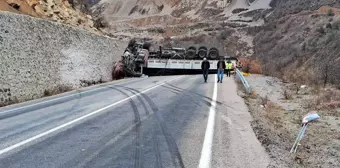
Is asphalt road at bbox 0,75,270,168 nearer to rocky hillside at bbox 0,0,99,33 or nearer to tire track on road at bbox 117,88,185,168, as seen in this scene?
tire track on road at bbox 117,88,185,168

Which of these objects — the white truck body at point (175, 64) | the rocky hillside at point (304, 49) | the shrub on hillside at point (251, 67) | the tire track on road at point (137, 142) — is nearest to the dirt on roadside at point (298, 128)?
the tire track on road at point (137, 142)

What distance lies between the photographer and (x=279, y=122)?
1173cm

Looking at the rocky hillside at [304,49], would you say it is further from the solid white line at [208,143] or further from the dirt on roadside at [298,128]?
the solid white line at [208,143]

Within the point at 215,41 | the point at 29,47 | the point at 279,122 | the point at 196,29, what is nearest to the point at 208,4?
→ the point at 196,29

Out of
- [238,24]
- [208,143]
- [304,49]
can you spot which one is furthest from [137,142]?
[238,24]

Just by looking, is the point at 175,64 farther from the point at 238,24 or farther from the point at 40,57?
the point at 238,24

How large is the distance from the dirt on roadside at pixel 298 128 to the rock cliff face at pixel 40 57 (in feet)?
33.1

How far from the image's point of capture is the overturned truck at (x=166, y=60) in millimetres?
36531

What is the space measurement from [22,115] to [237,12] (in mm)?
82710

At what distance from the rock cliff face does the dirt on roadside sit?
10083 millimetres

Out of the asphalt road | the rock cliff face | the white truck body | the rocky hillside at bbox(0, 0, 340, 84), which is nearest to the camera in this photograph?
the asphalt road

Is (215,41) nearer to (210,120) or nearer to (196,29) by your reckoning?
(196,29)

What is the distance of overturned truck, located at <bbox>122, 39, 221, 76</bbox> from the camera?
36531mm

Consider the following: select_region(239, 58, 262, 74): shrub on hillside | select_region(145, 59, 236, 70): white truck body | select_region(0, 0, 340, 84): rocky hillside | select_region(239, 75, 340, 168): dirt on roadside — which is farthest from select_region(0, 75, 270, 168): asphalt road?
select_region(145, 59, 236, 70): white truck body
